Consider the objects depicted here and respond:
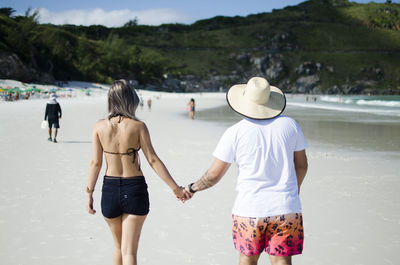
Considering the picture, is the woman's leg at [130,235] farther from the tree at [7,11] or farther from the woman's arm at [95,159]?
the tree at [7,11]

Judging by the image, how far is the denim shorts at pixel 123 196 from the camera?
2.82m

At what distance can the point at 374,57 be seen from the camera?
180000 millimetres

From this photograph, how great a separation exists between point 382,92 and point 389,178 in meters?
162

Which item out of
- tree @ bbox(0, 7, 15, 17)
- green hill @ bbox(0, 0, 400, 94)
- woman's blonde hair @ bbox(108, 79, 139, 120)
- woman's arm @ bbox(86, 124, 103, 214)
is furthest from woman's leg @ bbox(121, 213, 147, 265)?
tree @ bbox(0, 7, 15, 17)

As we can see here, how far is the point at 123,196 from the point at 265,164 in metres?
1.09

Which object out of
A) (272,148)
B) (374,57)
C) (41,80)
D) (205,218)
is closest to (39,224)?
(205,218)

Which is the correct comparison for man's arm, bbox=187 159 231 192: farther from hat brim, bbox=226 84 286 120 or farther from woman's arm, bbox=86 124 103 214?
woman's arm, bbox=86 124 103 214

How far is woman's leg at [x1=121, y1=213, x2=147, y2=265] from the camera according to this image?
2.86 meters

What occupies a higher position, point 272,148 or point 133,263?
point 272,148

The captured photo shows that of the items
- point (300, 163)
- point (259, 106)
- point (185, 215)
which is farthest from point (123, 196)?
point (185, 215)

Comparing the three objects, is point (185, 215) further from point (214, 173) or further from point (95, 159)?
point (214, 173)

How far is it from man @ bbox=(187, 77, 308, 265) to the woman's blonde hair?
784mm

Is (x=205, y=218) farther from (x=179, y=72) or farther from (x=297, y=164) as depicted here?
(x=179, y=72)

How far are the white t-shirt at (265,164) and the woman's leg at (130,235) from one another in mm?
827
